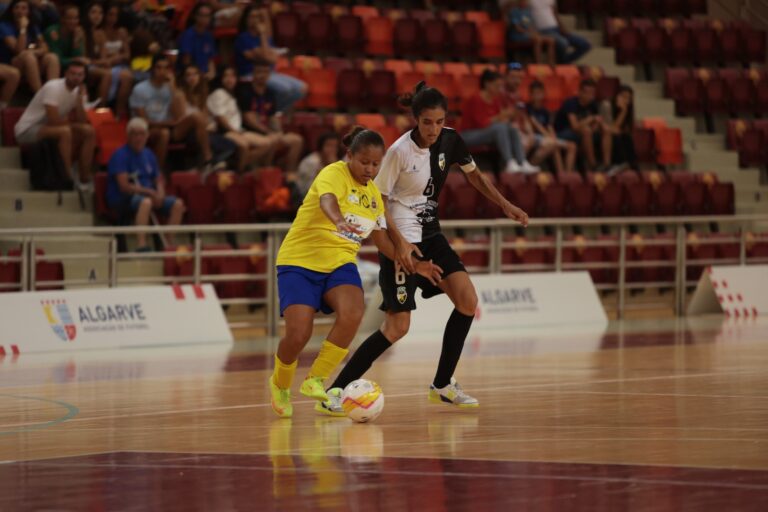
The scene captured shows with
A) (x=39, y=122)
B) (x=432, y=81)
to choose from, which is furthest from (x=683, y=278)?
→ (x=39, y=122)

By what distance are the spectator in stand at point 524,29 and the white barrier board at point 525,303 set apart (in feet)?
20.0

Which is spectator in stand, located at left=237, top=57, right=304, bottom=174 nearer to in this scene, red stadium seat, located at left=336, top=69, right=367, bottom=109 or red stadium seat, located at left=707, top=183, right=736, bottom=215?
red stadium seat, located at left=336, top=69, right=367, bottom=109

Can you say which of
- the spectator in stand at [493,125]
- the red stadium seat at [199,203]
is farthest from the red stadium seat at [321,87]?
the red stadium seat at [199,203]

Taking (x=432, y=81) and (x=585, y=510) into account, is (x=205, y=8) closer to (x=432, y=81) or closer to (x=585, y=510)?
(x=432, y=81)

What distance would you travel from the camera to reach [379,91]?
69.2 ft

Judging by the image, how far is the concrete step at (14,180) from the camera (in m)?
16.9

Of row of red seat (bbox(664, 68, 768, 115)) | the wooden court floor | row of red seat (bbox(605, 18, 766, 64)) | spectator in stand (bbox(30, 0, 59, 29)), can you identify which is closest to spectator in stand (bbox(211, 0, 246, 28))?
spectator in stand (bbox(30, 0, 59, 29))

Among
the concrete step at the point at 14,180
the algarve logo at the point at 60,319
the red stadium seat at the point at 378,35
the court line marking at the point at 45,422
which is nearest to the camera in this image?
the court line marking at the point at 45,422

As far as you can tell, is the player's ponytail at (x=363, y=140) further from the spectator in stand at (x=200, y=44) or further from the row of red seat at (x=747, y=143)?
the row of red seat at (x=747, y=143)

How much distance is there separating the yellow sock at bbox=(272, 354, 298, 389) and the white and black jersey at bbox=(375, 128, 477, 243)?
1126mm

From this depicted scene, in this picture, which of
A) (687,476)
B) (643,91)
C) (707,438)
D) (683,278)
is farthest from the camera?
(643,91)

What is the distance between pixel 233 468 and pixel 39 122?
10315mm

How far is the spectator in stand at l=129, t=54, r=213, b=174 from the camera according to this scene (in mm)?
17281

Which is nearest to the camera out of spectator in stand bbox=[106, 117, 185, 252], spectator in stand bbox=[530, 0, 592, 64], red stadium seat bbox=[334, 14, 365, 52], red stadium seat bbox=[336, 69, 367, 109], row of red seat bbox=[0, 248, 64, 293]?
row of red seat bbox=[0, 248, 64, 293]
